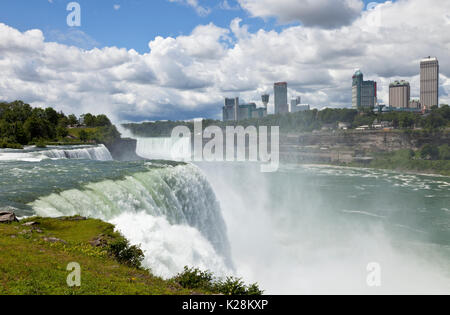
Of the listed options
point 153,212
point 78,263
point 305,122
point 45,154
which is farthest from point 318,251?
point 305,122

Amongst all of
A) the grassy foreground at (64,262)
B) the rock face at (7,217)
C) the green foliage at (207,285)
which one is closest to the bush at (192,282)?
the green foliage at (207,285)

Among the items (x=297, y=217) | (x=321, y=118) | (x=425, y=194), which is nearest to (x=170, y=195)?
(x=297, y=217)

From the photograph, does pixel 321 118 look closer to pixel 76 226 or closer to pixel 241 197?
pixel 241 197

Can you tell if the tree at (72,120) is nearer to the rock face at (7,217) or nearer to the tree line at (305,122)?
the tree line at (305,122)

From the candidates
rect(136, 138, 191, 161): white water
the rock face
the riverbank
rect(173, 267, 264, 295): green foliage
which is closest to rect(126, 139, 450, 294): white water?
rect(173, 267, 264, 295): green foliage

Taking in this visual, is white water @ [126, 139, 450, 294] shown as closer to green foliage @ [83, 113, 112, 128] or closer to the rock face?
the rock face

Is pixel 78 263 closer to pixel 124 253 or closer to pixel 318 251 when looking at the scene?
pixel 124 253
